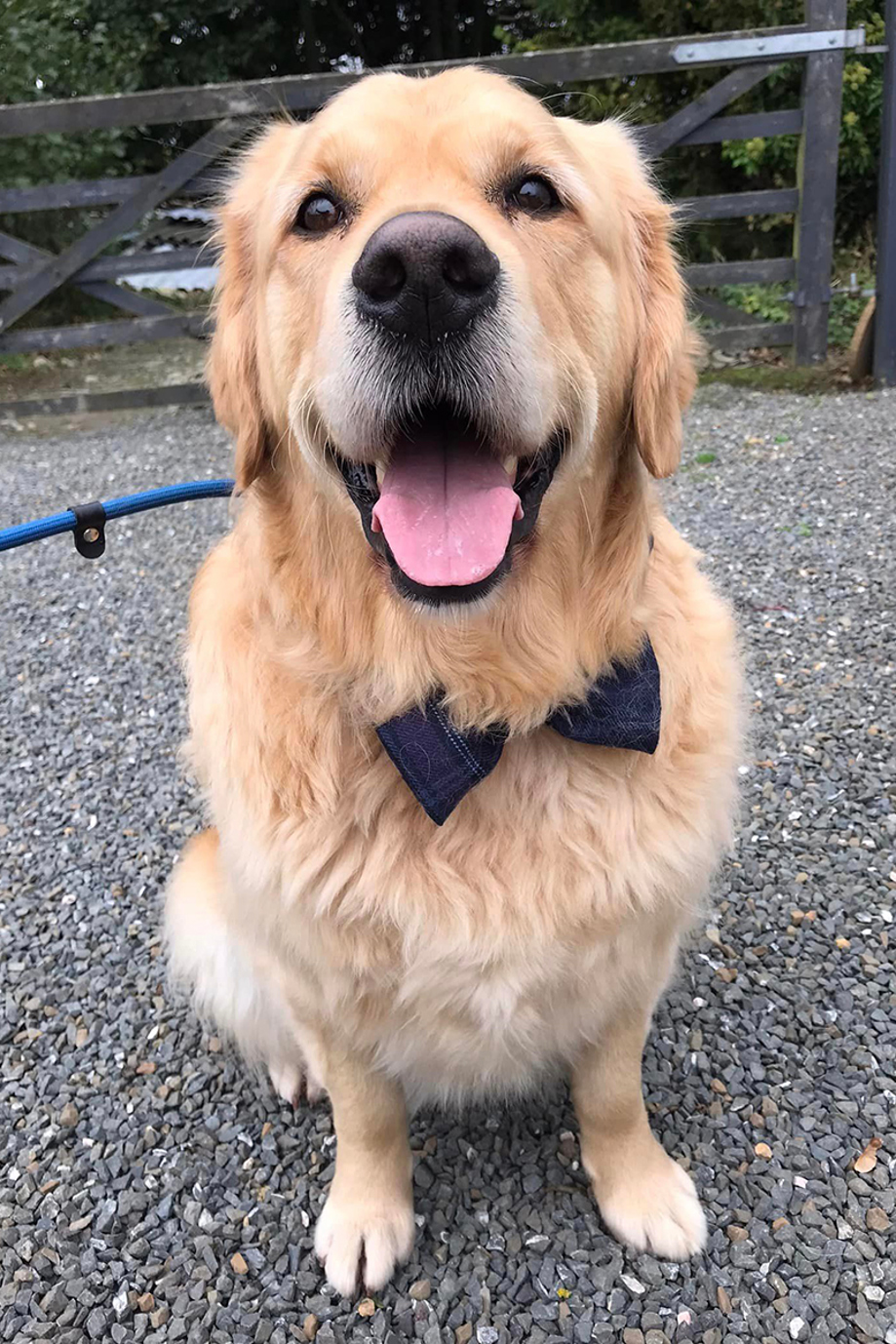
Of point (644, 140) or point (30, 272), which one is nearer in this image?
point (644, 140)

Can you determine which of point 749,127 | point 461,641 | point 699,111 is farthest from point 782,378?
point 461,641

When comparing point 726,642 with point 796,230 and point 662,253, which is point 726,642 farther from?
point 796,230

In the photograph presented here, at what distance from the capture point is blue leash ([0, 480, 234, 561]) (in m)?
1.65

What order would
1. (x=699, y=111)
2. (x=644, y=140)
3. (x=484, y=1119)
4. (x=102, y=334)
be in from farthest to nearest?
(x=102, y=334), (x=699, y=111), (x=644, y=140), (x=484, y=1119)

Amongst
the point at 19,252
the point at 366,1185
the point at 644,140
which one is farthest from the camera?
the point at 19,252

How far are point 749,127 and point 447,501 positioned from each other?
6331 millimetres

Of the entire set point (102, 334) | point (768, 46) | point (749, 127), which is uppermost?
point (768, 46)

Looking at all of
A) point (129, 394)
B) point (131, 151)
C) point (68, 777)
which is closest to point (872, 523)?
point (68, 777)

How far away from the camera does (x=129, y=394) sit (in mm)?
7309

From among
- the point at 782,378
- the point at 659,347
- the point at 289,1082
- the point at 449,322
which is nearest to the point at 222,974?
the point at 289,1082

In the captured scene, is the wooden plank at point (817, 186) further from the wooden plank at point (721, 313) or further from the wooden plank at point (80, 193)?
the wooden plank at point (80, 193)

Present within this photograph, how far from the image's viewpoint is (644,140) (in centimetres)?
592

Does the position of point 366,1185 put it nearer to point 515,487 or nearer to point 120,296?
point 515,487

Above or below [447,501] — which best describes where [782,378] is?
below
